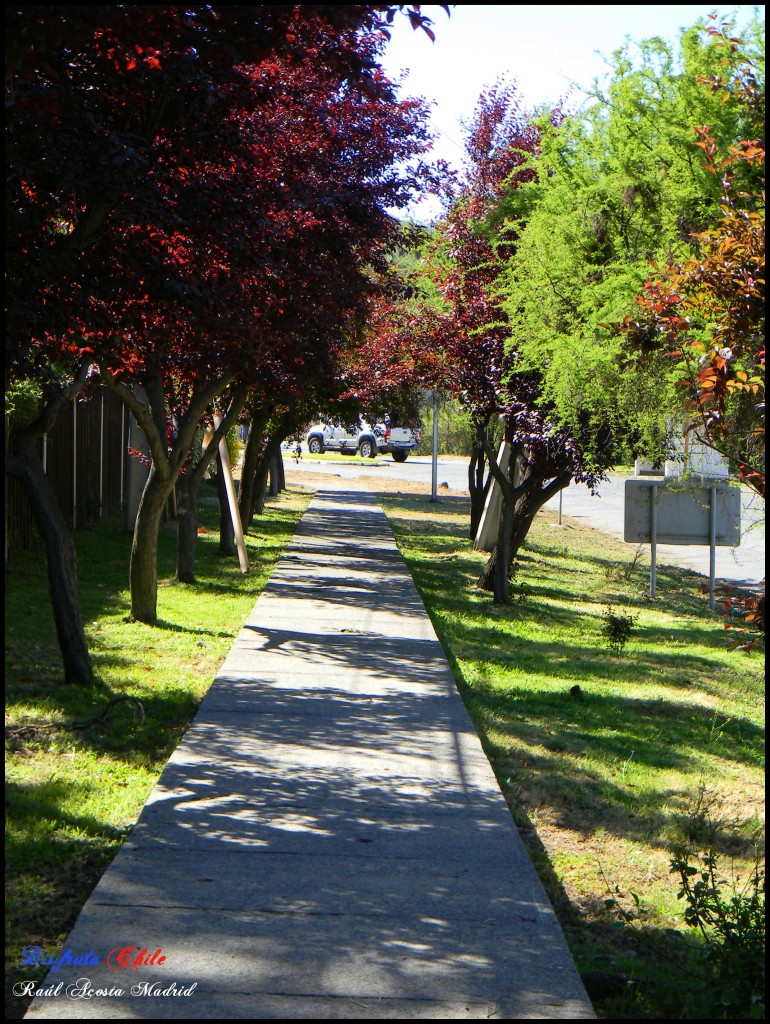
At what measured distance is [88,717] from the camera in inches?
264

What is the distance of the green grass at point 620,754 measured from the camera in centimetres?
426

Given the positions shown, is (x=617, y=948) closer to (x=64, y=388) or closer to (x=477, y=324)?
(x=64, y=388)

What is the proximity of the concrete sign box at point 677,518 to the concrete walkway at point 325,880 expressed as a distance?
652 centimetres

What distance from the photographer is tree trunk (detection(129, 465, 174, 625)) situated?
9.77 metres

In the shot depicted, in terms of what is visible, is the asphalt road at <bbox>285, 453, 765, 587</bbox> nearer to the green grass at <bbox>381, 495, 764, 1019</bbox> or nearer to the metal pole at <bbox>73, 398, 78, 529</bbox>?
the green grass at <bbox>381, 495, 764, 1019</bbox>

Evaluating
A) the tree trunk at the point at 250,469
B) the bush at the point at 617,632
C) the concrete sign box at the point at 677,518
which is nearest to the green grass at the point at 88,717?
the bush at the point at 617,632

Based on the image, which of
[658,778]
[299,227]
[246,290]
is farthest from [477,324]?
[658,778]

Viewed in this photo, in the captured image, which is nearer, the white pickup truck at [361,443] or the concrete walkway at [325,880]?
the concrete walkway at [325,880]

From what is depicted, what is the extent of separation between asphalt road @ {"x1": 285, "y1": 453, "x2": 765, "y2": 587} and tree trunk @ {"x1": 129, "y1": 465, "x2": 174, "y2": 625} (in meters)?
5.00

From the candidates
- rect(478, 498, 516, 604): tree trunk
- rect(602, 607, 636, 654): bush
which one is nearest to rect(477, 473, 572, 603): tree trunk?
rect(478, 498, 516, 604): tree trunk

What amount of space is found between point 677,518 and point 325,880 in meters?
10.3

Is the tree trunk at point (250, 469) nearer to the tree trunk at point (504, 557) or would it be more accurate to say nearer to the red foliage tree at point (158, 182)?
the tree trunk at point (504, 557)

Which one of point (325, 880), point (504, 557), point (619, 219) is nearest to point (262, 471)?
point (504, 557)

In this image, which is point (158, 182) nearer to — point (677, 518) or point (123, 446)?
point (677, 518)
